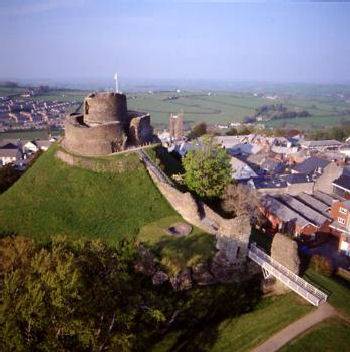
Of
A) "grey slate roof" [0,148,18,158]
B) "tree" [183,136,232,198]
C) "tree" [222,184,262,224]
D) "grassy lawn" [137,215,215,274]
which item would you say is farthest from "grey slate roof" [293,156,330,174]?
"grey slate roof" [0,148,18,158]

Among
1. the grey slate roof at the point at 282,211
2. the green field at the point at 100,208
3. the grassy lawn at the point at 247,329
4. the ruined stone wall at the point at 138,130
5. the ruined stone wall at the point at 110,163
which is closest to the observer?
the grassy lawn at the point at 247,329

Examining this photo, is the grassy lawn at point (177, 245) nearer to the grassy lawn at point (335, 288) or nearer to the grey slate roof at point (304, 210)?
the grassy lawn at point (335, 288)

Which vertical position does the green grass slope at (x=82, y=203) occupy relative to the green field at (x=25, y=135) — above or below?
above

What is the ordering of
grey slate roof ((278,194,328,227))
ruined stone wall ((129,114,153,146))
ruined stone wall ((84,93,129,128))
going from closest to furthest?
1. ruined stone wall ((84,93,129,128))
2. ruined stone wall ((129,114,153,146))
3. grey slate roof ((278,194,328,227))

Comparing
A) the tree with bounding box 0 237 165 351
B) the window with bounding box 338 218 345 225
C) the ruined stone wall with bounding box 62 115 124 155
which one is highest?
the ruined stone wall with bounding box 62 115 124 155

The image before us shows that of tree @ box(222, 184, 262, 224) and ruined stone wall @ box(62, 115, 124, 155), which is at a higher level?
ruined stone wall @ box(62, 115, 124, 155)

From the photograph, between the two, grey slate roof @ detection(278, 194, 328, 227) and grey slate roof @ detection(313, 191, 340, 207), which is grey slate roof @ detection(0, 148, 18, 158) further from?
grey slate roof @ detection(313, 191, 340, 207)

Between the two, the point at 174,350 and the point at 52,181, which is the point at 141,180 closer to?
the point at 52,181

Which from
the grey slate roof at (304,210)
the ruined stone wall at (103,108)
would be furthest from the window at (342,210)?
the ruined stone wall at (103,108)
